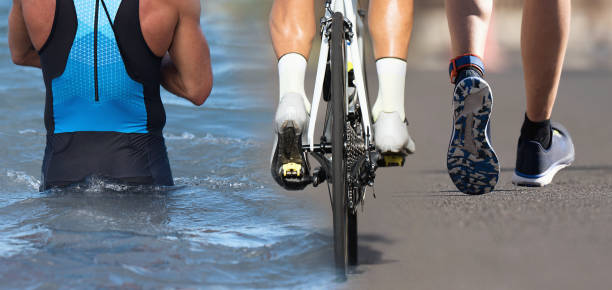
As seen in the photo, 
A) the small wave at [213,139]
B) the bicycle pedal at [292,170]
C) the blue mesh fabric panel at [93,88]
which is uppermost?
the blue mesh fabric panel at [93,88]

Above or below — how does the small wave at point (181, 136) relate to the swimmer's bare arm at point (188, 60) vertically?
below

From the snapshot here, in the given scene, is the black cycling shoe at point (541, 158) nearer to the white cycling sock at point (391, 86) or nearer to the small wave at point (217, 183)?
the white cycling sock at point (391, 86)

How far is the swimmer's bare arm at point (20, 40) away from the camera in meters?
4.59

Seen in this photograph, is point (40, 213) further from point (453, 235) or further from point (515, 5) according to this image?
point (515, 5)

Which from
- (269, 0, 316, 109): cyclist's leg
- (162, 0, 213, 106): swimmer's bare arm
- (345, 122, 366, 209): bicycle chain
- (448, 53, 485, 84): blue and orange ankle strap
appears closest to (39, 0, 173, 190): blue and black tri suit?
(162, 0, 213, 106): swimmer's bare arm

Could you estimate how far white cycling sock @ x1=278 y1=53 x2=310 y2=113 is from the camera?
3973 millimetres

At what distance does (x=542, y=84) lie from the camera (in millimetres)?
4988

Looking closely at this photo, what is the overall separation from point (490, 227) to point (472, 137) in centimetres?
78

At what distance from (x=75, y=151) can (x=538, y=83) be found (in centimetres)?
237

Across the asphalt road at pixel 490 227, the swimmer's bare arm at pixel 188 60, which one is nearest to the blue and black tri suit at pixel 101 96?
the swimmer's bare arm at pixel 188 60

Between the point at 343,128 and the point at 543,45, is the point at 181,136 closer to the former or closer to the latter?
the point at 543,45

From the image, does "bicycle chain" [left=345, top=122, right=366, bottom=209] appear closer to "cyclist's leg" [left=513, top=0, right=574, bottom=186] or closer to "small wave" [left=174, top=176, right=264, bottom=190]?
"cyclist's leg" [left=513, top=0, right=574, bottom=186]

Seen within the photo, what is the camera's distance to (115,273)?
4.23 meters

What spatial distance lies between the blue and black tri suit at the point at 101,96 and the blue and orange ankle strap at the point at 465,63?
4.58ft
